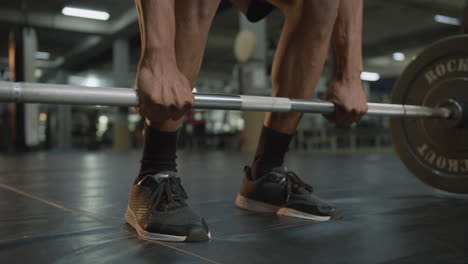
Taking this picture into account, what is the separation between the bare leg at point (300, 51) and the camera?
98 cm

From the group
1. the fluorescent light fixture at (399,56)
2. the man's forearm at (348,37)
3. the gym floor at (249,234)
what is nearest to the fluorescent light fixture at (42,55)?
the fluorescent light fixture at (399,56)

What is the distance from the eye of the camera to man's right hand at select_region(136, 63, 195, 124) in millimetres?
725

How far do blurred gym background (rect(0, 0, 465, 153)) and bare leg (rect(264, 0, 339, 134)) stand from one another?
4437 mm

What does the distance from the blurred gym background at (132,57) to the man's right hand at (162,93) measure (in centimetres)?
475

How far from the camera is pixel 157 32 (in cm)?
76

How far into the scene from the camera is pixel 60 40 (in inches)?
394

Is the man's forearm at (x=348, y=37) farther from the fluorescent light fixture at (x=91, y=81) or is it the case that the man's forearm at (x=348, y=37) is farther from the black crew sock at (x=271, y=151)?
the fluorescent light fixture at (x=91, y=81)

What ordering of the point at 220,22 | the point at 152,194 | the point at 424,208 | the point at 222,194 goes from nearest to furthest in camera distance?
the point at 152,194, the point at 424,208, the point at 222,194, the point at 220,22

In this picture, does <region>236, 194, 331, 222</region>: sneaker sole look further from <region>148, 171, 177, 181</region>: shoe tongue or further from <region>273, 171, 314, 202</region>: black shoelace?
<region>148, 171, 177, 181</region>: shoe tongue

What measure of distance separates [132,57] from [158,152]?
36.0 ft

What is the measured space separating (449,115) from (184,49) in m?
0.78

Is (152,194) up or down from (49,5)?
down

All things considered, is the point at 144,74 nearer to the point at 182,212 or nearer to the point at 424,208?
the point at 182,212

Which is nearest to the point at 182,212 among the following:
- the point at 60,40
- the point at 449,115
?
the point at 449,115
